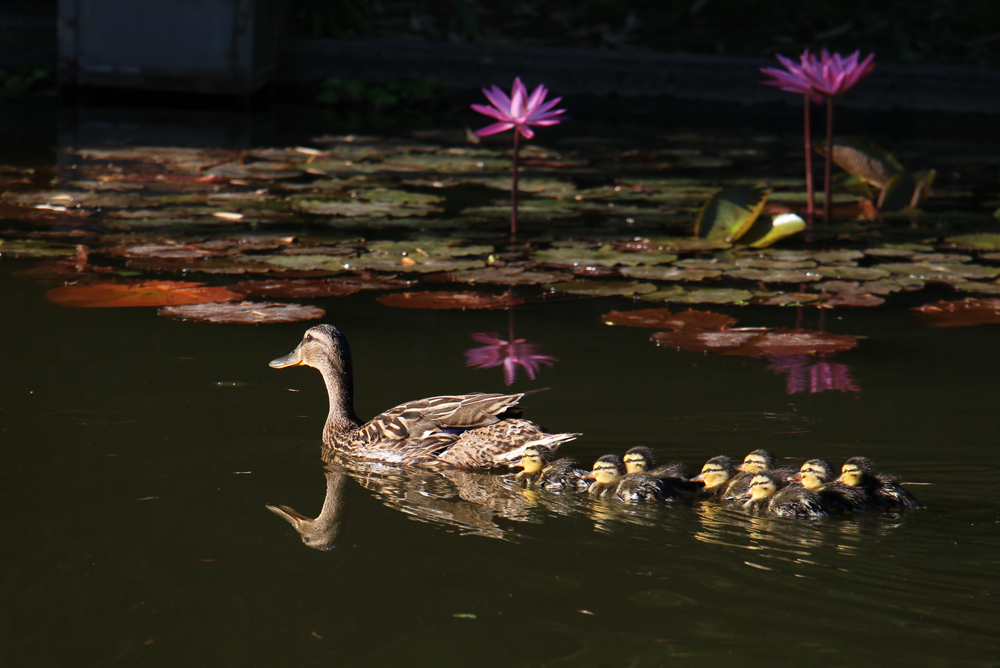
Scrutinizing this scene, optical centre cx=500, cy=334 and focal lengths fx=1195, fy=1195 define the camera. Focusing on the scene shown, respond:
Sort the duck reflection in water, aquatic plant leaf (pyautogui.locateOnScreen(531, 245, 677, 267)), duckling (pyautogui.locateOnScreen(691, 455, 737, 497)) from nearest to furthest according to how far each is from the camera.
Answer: the duck reflection in water → duckling (pyautogui.locateOnScreen(691, 455, 737, 497)) → aquatic plant leaf (pyautogui.locateOnScreen(531, 245, 677, 267))

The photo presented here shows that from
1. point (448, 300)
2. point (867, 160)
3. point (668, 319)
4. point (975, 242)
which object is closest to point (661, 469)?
point (668, 319)

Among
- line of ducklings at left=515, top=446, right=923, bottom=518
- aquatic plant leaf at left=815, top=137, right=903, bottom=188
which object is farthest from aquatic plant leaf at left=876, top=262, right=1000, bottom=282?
line of ducklings at left=515, top=446, right=923, bottom=518

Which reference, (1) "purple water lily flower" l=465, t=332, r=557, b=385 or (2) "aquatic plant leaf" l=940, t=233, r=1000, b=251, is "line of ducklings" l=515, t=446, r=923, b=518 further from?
(2) "aquatic plant leaf" l=940, t=233, r=1000, b=251

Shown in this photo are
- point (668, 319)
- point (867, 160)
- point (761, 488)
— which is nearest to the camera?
point (761, 488)

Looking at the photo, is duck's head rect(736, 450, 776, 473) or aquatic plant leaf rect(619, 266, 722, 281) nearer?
duck's head rect(736, 450, 776, 473)

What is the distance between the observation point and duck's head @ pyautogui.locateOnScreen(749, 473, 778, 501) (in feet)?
9.98

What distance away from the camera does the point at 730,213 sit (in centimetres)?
631

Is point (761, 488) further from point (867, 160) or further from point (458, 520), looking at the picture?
point (867, 160)

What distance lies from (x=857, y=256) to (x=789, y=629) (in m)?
3.81

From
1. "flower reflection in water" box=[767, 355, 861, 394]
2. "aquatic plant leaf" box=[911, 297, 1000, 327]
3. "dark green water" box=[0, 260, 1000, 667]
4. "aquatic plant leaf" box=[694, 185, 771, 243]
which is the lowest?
"dark green water" box=[0, 260, 1000, 667]

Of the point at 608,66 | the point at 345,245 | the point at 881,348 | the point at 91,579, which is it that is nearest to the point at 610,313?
the point at 881,348

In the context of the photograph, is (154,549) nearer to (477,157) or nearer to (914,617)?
(914,617)

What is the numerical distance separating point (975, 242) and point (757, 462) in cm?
366

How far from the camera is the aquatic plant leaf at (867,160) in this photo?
24.5ft
